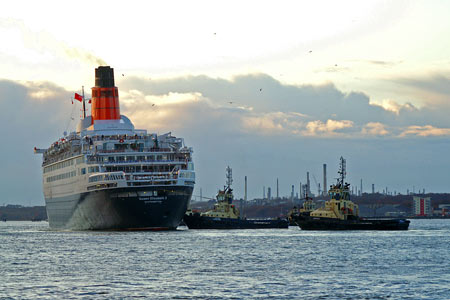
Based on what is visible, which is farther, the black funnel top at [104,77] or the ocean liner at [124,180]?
the black funnel top at [104,77]

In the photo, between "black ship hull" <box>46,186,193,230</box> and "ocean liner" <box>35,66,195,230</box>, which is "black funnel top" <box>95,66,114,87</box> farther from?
"black ship hull" <box>46,186,193,230</box>

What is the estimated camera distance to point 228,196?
161m

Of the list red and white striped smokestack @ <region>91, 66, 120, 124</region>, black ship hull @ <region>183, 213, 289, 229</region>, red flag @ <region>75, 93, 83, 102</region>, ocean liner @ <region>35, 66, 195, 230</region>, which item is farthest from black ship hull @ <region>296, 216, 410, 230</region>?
red flag @ <region>75, 93, 83, 102</region>

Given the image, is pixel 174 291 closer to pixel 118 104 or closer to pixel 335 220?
pixel 335 220

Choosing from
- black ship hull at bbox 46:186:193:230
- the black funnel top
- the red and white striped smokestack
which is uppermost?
the black funnel top

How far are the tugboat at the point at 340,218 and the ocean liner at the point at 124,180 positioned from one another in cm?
2519

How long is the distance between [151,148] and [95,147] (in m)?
8.06

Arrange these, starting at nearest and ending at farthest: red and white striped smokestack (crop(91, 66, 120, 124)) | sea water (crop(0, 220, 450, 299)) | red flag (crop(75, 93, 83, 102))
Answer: sea water (crop(0, 220, 450, 299))
red and white striped smokestack (crop(91, 66, 120, 124))
red flag (crop(75, 93, 83, 102))

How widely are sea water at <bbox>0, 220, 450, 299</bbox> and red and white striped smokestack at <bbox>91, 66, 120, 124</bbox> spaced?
60060 millimetres

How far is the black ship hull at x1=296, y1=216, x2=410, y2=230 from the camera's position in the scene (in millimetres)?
134375

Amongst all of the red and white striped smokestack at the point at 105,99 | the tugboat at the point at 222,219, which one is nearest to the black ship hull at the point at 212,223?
the tugboat at the point at 222,219

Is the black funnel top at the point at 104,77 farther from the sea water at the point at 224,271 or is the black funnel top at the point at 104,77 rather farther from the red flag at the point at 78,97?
the sea water at the point at 224,271

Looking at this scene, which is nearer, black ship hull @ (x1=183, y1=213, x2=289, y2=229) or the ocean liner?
the ocean liner

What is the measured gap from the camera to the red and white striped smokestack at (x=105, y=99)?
496ft
